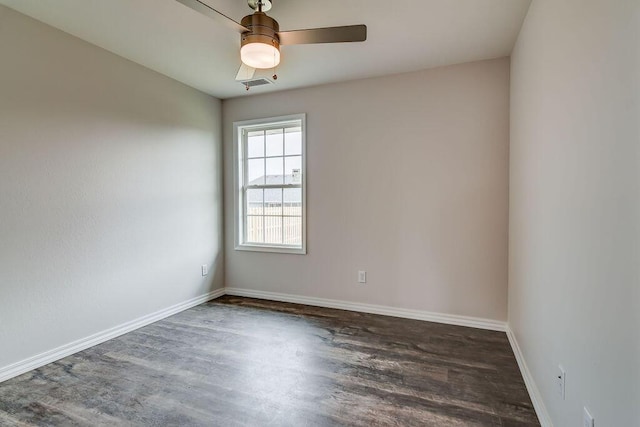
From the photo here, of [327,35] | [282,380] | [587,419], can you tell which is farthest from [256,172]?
[587,419]

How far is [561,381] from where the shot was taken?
142 centimetres

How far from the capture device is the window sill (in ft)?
12.1

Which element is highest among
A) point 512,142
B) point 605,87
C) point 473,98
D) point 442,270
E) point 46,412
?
point 473,98

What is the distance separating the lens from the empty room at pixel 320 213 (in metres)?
1.29

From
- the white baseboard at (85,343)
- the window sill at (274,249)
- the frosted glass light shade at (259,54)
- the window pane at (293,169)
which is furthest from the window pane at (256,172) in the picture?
the frosted glass light shade at (259,54)

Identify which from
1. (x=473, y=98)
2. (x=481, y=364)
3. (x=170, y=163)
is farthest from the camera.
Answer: (x=170, y=163)

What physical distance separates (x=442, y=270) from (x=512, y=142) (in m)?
1.28

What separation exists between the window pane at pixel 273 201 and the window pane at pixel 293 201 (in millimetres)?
87

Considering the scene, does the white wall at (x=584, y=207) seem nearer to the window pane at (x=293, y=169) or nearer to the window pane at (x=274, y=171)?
the window pane at (x=293, y=169)

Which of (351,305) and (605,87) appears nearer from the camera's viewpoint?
(605,87)

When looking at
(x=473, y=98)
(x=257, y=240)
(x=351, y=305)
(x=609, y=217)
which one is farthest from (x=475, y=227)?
(x=257, y=240)

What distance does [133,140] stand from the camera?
2973 millimetres

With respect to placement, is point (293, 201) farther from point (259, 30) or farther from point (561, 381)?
point (561, 381)

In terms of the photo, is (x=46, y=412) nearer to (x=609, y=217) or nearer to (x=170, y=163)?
(x=170, y=163)
